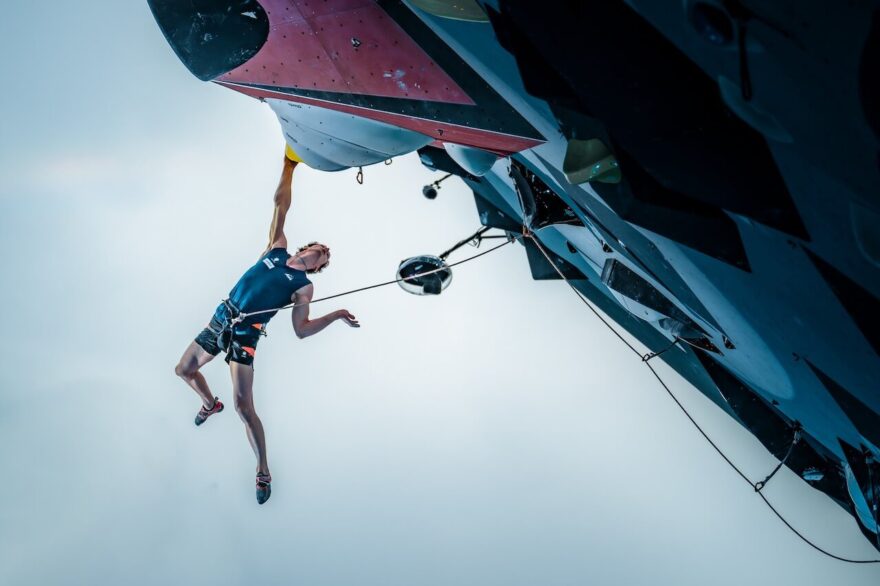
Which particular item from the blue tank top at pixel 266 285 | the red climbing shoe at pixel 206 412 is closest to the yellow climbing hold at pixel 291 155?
the blue tank top at pixel 266 285

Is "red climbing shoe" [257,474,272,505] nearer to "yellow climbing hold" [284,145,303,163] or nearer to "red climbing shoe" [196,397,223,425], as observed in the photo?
"red climbing shoe" [196,397,223,425]

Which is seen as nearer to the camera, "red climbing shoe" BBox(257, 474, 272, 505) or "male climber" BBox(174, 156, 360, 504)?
"male climber" BBox(174, 156, 360, 504)

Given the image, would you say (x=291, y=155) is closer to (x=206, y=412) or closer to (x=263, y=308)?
(x=263, y=308)

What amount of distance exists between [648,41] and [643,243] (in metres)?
1.67

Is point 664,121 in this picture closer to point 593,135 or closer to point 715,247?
point 593,135

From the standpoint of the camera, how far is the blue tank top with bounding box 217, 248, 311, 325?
244 inches

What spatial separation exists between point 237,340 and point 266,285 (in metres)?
0.59

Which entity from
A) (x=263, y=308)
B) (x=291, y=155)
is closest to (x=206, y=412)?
(x=263, y=308)

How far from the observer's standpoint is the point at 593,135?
307 centimetres

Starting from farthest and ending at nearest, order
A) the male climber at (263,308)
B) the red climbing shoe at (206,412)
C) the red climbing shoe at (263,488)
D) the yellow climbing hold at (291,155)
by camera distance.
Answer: the red climbing shoe at (206,412), the red climbing shoe at (263,488), the male climber at (263,308), the yellow climbing hold at (291,155)

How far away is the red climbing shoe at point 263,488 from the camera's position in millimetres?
6355

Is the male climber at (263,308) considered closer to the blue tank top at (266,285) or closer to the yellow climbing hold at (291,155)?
the blue tank top at (266,285)

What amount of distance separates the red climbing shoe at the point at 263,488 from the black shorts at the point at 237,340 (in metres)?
1.09

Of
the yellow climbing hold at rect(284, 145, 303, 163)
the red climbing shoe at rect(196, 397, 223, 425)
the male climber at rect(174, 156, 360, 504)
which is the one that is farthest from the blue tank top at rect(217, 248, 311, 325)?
the red climbing shoe at rect(196, 397, 223, 425)
